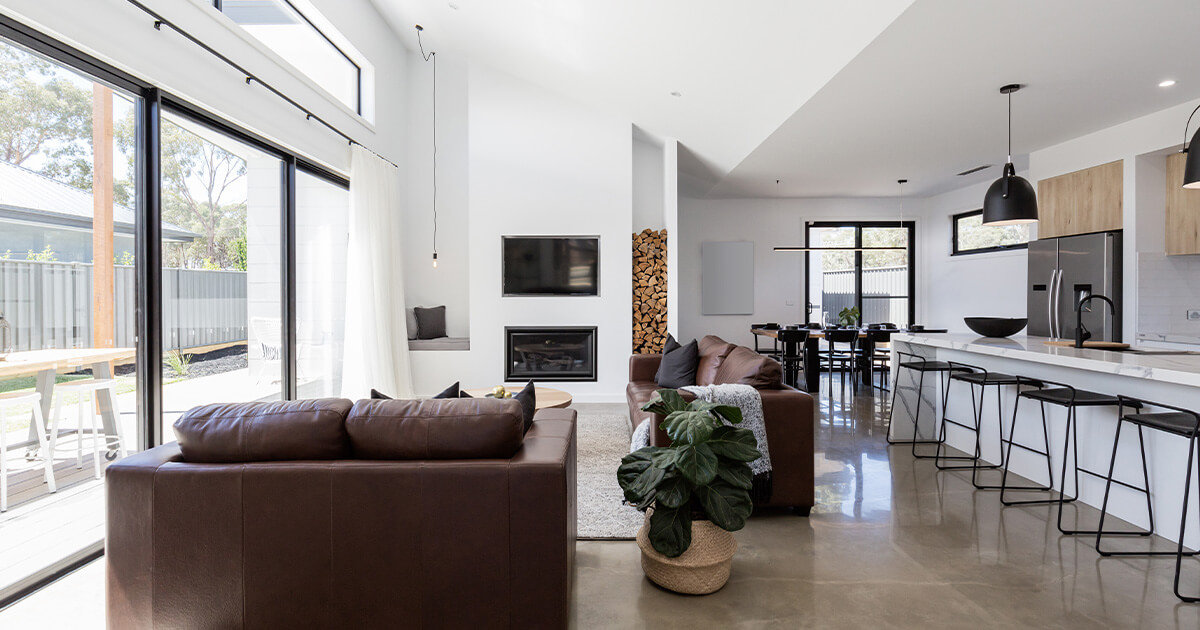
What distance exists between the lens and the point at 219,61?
3412mm

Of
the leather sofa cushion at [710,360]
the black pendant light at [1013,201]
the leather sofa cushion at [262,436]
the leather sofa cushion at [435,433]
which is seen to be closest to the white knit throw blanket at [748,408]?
the leather sofa cushion at [710,360]

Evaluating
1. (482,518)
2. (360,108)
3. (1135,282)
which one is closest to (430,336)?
(360,108)

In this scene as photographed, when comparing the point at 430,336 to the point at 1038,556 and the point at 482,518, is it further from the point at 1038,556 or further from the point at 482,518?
the point at 1038,556

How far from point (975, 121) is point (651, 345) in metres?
3.57

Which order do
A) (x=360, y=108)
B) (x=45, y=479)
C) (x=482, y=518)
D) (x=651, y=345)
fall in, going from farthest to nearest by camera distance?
(x=651, y=345), (x=360, y=108), (x=45, y=479), (x=482, y=518)

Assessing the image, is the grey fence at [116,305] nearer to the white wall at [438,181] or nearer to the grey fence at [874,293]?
the white wall at [438,181]

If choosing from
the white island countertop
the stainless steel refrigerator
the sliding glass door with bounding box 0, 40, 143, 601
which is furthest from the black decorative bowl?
the sliding glass door with bounding box 0, 40, 143, 601

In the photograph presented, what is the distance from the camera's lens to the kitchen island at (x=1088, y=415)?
2639mm

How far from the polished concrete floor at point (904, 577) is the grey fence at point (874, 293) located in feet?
19.0

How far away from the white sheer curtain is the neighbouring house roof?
2555mm

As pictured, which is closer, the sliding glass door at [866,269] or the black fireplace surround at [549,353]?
the black fireplace surround at [549,353]

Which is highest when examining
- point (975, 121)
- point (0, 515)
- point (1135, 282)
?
point (975, 121)

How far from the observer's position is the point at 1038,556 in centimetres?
251

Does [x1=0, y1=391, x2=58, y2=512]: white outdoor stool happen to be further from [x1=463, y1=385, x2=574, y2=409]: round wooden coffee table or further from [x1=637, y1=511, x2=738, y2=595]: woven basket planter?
[x1=637, y1=511, x2=738, y2=595]: woven basket planter
